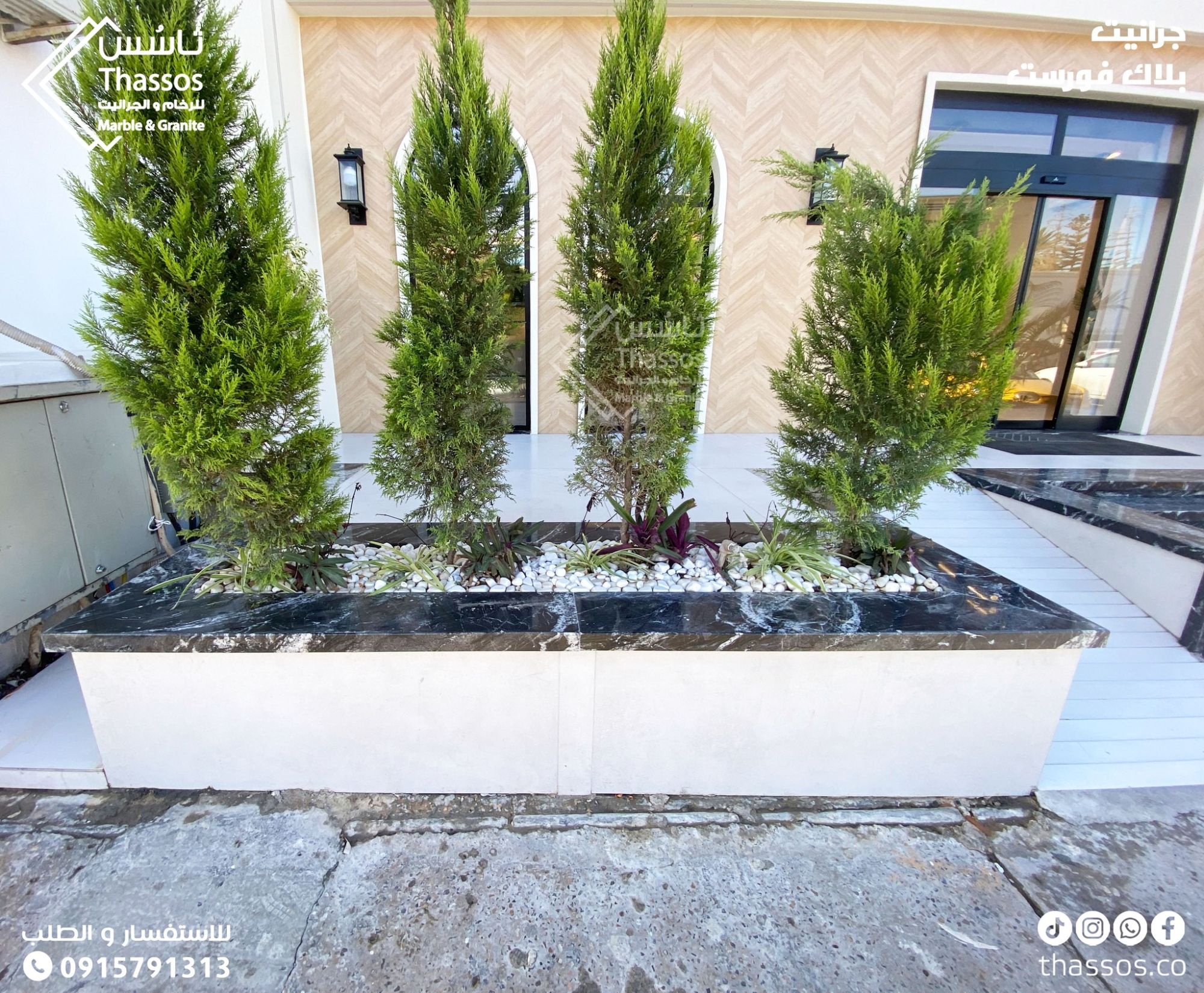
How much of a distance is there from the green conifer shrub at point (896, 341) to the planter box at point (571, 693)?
1.81ft

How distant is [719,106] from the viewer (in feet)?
16.2

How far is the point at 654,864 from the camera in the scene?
1.58 m

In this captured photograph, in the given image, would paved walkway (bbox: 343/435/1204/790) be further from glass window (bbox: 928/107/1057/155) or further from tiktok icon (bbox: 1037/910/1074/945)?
glass window (bbox: 928/107/1057/155)

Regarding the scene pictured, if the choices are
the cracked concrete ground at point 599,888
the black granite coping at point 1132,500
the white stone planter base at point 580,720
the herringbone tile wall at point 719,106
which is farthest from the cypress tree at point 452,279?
the black granite coping at point 1132,500

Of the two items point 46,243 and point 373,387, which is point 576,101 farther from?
point 46,243

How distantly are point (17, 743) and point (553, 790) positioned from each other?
200 cm

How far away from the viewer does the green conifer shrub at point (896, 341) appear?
1.85 m

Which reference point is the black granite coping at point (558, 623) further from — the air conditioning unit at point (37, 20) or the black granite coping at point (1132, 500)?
the air conditioning unit at point (37, 20)

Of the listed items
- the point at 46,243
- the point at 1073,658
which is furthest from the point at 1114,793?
the point at 46,243

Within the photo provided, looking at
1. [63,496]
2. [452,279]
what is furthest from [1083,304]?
[63,496]

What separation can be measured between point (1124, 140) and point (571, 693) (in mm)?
8230

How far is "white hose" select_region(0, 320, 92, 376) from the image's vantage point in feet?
7.16

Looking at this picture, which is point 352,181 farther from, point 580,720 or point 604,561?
point 580,720

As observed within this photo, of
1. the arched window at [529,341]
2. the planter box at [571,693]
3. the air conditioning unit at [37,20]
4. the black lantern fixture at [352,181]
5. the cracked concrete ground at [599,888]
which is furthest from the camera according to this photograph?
the arched window at [529,341]
